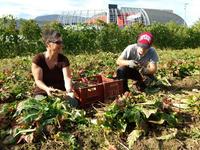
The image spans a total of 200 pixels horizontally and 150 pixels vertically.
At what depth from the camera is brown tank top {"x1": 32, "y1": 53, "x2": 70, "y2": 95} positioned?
5309mm

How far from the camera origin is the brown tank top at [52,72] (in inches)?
209

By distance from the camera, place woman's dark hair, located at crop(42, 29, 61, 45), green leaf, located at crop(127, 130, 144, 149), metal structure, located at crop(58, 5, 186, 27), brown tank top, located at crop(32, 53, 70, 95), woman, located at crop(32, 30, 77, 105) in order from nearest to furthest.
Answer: green leaf, located at crop(127, 130, 144, 149)
woman's dark hair, located at crop(42, 29, 61, 45)
woman, located at crop(32, 30, 77, 105)
brown tank top, located at crop(32, 53, 70, 95)
metal structure, located at crop(58, 5, 186, 27)

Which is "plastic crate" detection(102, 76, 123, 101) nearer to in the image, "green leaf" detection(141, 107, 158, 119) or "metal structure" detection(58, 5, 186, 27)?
"green leaf" detection(141, 107, 158, 119)

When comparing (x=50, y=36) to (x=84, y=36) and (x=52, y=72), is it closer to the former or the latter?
(x=52, y=72)

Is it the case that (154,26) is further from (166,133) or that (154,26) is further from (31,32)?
(166,133)

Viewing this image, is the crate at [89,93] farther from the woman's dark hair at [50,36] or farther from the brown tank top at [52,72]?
the woman's dark hair at [50,36]

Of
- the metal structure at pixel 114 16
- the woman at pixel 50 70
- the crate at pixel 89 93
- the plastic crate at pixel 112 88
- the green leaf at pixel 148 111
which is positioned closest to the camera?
the green leaf at pixel 148 111

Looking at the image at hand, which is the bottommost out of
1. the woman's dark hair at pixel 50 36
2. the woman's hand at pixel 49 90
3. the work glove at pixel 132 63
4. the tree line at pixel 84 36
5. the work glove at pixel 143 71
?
the tree line at pixel 84 36

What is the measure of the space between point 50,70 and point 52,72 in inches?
1.7

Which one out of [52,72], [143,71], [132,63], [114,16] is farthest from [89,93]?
[114,16]

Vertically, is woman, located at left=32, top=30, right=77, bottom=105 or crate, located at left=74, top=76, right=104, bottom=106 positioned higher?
woman, located at left=32, top=30, right=77, bottom=105

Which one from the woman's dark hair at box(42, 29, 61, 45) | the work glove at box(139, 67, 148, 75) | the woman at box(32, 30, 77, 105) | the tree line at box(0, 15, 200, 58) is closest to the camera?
the woman's dark hair at box(42, 29, 61, 45)

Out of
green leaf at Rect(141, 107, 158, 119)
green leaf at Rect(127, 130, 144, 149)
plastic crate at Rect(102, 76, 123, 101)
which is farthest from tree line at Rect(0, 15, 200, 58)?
green leaf at Rect(127, 130, 144, 149)

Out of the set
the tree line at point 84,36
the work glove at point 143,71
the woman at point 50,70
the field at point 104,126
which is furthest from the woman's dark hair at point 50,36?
the tree line at point 84,36
